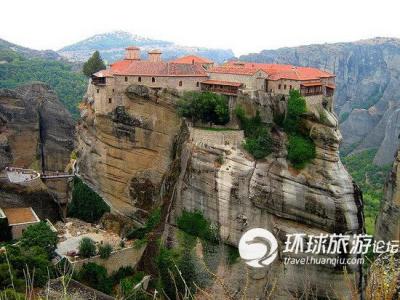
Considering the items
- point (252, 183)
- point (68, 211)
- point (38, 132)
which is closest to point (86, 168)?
point (68, 211)

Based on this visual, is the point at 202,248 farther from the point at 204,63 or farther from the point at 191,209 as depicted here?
the point at 204,63

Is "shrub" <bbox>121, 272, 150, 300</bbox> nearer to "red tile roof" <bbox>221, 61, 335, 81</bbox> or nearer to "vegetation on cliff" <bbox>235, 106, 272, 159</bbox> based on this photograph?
"vegetation on cliff" <bbox>235, 106, 272, 159</bbox>

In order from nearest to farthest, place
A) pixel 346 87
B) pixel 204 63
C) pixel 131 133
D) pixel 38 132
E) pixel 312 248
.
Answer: pixel 312 248
pixel 131 133
pixel 204 63
pixel 38 132
pixel 346 87

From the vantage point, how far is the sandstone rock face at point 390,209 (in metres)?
23.4

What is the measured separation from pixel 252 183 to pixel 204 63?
8149 millimetres

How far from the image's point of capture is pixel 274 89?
2278 centimetres

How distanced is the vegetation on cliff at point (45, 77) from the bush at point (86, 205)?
901 inches

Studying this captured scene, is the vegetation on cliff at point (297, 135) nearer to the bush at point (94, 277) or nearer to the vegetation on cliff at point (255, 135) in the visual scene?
the vegetation on cliff at point (255, 135)

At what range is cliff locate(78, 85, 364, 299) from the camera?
20547 millimetres

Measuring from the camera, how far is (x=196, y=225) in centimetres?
2245

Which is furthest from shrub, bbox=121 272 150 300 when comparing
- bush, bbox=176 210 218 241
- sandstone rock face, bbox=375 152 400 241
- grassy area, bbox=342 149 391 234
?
grassy area, bbox=342 149 391 234

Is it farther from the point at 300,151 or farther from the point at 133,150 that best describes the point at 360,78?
the point at 300,151

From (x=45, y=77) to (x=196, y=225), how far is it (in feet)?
141

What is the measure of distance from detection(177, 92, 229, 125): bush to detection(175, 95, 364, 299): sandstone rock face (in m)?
0.74
